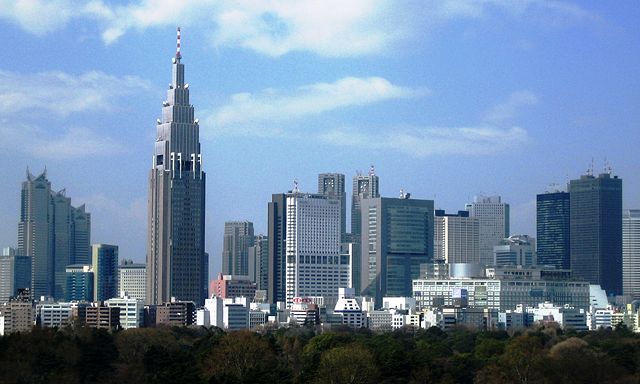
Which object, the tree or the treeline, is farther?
the tree

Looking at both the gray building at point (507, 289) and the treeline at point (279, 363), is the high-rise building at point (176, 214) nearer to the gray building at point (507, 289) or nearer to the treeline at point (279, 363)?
the gray building at point (507, 289)

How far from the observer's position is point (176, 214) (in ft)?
590

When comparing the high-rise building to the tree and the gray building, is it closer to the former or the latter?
the gray building

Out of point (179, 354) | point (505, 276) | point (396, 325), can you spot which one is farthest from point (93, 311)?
Answer: point (179, 354)

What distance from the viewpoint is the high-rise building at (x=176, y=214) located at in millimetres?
179000

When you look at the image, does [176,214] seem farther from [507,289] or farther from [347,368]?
[347,368]

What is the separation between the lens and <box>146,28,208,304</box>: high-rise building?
17900 cm

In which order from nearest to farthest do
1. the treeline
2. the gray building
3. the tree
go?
the treeline → the tree → the gray building

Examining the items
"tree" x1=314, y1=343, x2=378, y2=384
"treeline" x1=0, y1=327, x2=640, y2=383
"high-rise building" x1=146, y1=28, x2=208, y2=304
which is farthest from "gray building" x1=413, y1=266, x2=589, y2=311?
"tree" x1=314, y1=343, x2=378, y2=384

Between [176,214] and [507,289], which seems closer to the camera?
[176,214]

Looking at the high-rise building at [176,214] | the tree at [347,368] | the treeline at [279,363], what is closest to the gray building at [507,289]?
the high-rise building at [176,214]

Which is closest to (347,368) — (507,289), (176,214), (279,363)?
(279,363)

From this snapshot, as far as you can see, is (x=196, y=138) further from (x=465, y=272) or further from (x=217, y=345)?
(x=217, y=345)

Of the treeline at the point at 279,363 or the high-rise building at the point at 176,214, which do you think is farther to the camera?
the high-rise building at the point at 176,214
